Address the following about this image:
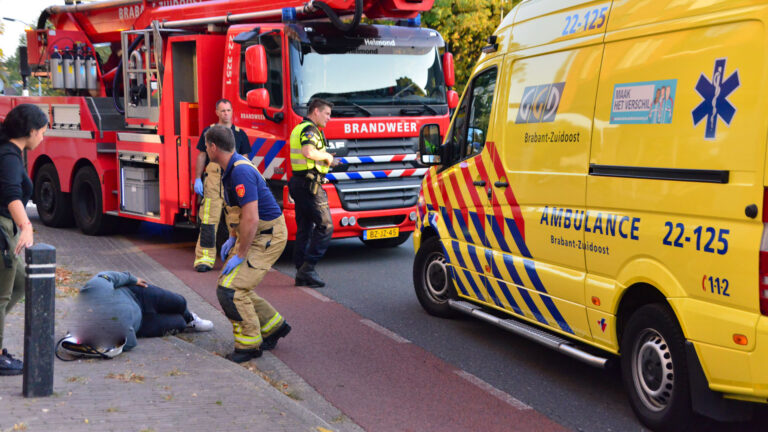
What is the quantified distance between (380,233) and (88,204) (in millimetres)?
5131

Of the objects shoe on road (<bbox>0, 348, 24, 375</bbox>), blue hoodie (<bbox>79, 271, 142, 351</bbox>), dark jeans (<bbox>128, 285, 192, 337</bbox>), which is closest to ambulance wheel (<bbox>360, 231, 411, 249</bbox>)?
dark jeans (<bbox>128, 285, 192, 337</bbox>)

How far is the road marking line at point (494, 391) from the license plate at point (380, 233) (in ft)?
14.2

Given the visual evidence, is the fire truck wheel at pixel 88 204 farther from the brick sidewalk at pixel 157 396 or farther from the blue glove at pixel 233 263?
the blue glove at pixel 233 263

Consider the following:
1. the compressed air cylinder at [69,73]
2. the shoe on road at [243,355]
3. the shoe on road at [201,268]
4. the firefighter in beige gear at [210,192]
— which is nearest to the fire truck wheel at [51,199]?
the compressed air cylinder at [69,73]

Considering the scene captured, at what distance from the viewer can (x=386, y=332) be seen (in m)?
7.30

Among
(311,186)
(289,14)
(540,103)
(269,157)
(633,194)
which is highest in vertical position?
(289,14)

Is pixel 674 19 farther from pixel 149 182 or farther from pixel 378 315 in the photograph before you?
pixel 149 182

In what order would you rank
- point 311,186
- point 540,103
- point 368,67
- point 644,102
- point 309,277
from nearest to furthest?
point 644,102 → point 540,103 → point 311,186 → point 309,277 → point 368,67

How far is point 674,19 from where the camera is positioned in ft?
15.5

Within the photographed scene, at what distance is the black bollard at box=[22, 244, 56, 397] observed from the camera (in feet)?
16.1

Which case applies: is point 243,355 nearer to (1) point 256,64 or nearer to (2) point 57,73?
(1) point 256,64

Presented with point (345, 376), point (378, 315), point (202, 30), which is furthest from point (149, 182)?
point (345, 376)

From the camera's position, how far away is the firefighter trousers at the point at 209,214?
10.2 meters

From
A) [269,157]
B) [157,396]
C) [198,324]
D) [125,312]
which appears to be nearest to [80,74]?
[269,157]
